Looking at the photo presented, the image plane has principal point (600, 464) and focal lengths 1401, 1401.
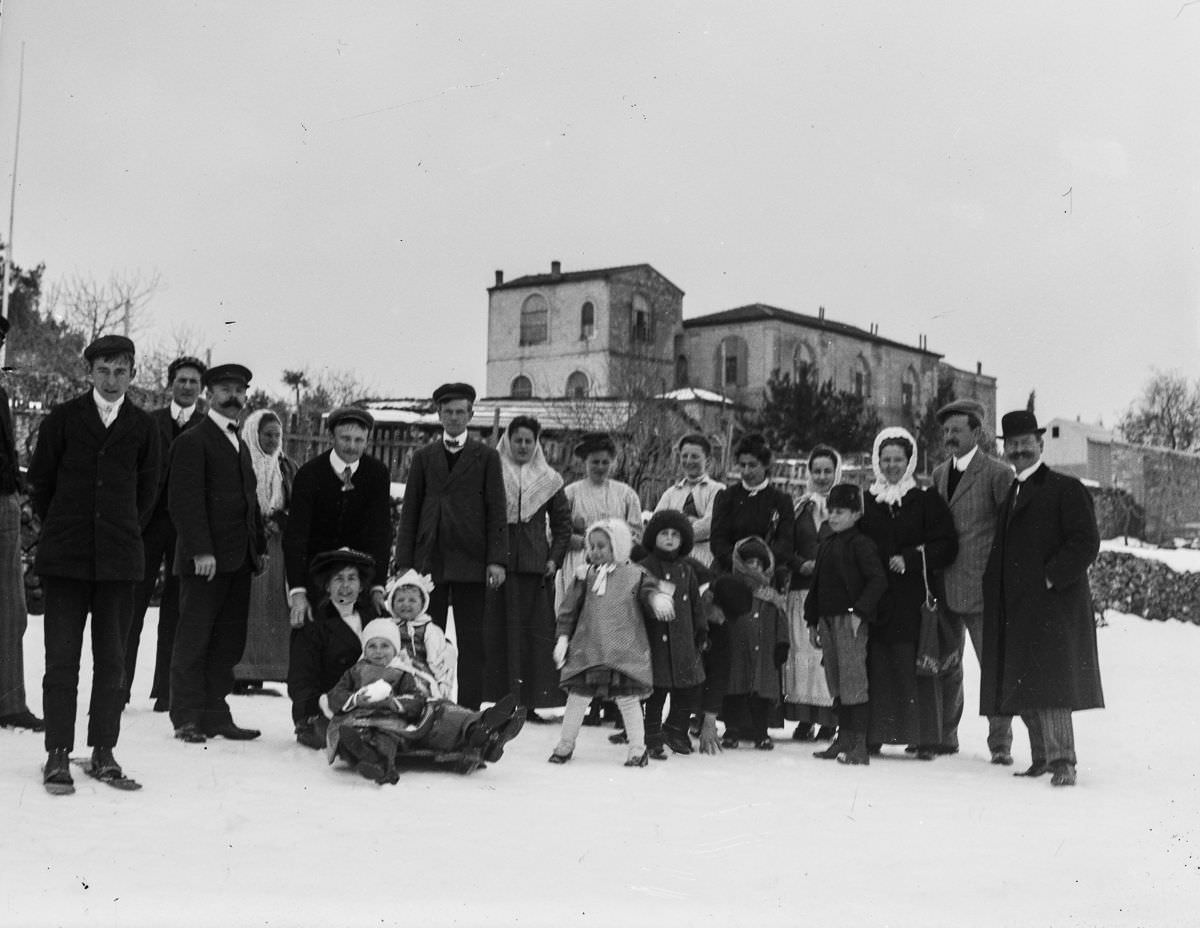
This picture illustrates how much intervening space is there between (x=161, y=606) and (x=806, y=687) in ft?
12.3

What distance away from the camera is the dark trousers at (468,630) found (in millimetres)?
8297

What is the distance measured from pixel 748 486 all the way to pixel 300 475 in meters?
2.69

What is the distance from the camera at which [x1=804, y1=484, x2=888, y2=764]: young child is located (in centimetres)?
775

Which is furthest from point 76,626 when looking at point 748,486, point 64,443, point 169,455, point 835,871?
point 748,486

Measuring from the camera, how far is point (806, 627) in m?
8.44

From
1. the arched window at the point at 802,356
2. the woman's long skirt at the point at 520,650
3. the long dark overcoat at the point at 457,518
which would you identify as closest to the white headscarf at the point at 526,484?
the long dark overcoat at the point at 457,518

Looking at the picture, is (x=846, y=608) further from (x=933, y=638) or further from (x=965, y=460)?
(x=965, y=460)

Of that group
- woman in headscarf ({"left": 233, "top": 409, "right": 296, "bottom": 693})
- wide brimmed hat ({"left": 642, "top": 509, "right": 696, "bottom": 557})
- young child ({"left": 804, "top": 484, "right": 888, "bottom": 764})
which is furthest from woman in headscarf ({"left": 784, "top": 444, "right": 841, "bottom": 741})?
woman in headscarf ({"left": 233, "top": 409, "right": 296, "bottom": 693})

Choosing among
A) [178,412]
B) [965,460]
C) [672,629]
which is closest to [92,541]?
[178,412]

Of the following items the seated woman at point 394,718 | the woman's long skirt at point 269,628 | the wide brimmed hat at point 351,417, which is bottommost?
the seated woman at point 394,718

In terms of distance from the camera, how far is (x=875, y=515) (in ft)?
26.6

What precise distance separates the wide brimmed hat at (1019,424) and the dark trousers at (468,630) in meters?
3.12

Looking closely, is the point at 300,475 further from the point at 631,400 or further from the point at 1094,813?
the point at 631,400

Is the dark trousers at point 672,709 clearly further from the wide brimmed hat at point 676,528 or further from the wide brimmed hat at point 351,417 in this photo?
the wide brimmed hat at point 351,417
